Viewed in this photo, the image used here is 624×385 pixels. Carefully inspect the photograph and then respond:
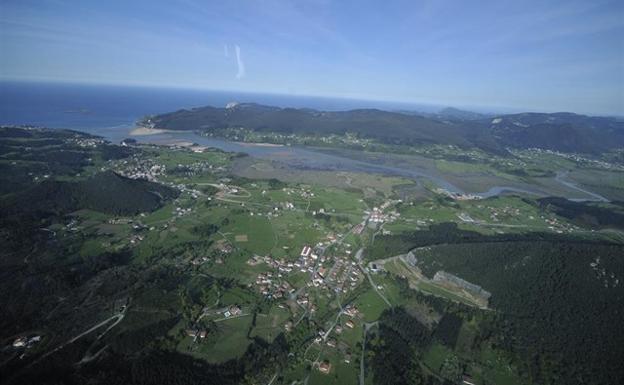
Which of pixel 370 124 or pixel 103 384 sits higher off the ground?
pixel 370 124

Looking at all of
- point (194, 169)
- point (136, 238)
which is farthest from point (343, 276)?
point (194, 169)

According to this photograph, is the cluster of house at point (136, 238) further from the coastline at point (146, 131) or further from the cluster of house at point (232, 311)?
the coastline at point (146, 131)

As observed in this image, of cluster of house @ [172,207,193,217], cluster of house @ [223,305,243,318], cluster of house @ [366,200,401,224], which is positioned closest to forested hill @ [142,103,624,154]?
cluster of house @ [366,200,401,224]

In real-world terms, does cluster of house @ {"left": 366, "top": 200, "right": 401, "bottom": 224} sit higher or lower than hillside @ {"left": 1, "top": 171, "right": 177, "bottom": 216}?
lower

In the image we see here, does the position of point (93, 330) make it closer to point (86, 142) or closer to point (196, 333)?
point (196, 333)

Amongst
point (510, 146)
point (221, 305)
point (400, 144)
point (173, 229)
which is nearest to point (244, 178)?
point (173, 229)

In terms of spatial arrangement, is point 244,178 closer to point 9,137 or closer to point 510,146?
point 9,137

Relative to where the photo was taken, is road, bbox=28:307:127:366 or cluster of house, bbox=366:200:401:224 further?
cluster of house, bbox=366:200:401:224

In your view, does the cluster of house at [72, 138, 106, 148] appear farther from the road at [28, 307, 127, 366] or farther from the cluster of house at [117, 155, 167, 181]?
the road at [28, 307, 127, 366]

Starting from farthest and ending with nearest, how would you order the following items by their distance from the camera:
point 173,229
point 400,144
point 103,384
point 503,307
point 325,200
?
1. point 400,144
2. point 325,200
3. point 173,229
4. point 503,307
5. point 103,384

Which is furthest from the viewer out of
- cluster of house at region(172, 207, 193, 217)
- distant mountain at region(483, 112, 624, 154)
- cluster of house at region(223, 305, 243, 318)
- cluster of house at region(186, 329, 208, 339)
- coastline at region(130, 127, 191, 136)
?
distant mountain at region(483, 112, 624, 154)

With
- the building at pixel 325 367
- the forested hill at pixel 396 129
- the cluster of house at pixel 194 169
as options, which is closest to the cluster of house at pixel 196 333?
the building at pixel 325 367
